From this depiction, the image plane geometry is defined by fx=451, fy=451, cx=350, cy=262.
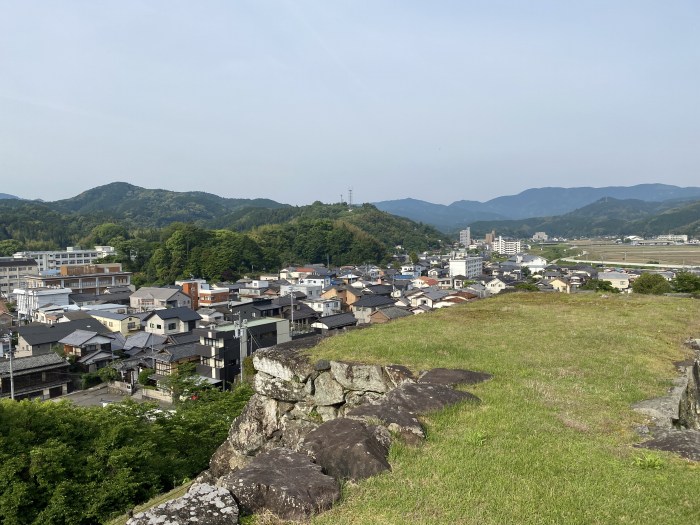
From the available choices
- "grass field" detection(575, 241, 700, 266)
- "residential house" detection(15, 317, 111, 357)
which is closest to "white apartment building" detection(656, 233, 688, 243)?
"grass field" detection(575, 241, 700, 266)

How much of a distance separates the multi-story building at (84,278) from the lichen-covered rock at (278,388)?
6432cm

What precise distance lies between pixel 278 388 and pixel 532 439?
4562 mm

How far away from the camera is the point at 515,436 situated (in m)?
4.52

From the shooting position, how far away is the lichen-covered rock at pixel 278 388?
7.57 m

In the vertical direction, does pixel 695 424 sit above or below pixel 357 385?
below

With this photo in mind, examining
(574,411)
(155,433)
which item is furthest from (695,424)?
(155,433)

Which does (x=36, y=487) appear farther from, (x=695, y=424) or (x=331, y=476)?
(x=695, y=424)

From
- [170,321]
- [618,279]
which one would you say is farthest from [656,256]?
[170,321]

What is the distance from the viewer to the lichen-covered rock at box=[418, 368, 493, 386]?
6.17 meters

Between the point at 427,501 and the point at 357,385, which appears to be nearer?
the point at 427,501

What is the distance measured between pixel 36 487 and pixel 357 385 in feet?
30.2

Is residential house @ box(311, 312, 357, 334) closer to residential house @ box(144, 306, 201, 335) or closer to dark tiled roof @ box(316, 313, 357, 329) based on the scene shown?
dark tiled roof @ box(316, 313, 357, 329)

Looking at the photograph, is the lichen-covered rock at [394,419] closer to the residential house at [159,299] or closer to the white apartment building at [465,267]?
the residential house at [159,299]

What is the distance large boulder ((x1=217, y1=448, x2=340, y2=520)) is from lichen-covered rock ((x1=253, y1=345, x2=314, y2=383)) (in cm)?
365
